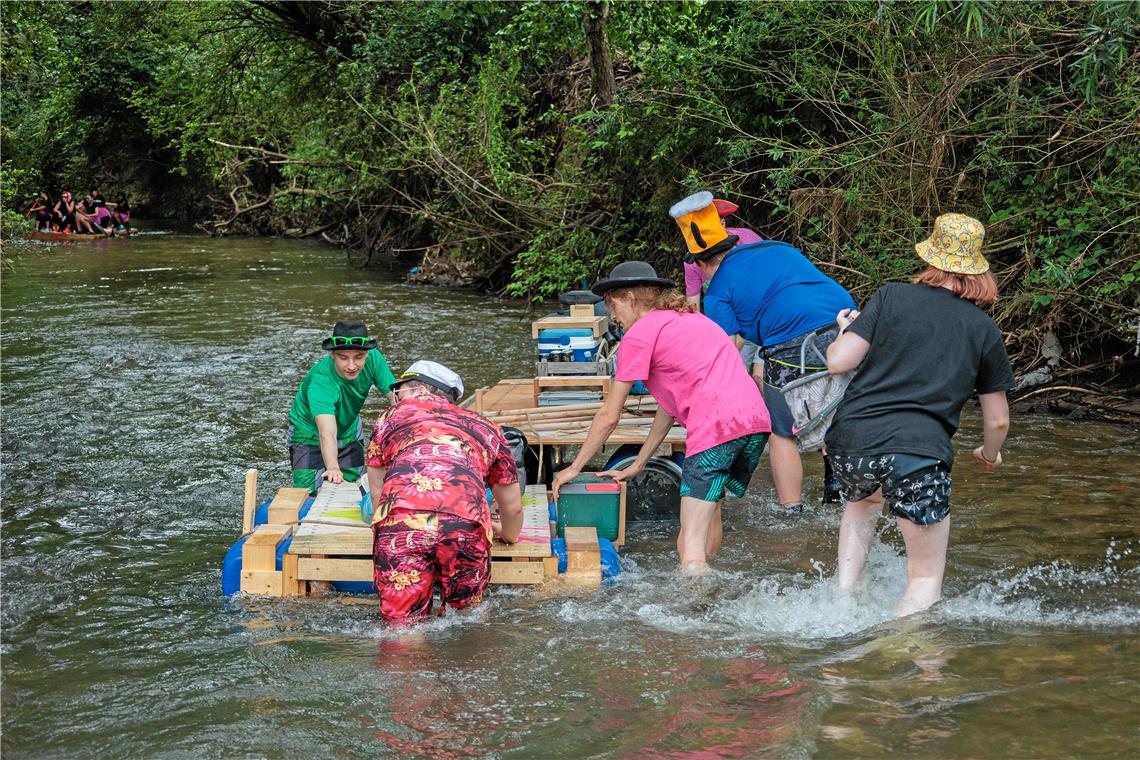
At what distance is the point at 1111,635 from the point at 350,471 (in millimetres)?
4410

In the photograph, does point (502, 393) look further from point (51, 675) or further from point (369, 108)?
point (369, 108)

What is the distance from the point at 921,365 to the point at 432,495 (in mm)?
2137

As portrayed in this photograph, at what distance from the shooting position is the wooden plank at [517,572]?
19.2 ft

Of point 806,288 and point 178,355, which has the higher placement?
point 806,288

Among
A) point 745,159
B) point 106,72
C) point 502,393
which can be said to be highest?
point 106,72

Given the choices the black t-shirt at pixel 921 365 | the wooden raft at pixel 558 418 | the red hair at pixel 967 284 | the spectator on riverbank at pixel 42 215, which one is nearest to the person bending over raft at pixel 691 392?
the black t-shirt at pixel 921 365

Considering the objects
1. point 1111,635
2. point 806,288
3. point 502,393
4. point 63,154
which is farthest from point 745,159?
point 63,154

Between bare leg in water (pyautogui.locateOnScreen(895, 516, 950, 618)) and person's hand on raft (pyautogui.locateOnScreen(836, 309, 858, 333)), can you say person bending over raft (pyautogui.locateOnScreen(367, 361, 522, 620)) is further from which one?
bare leg in water (pyautogui.locateOnScreen(895, 516, 950, 618))

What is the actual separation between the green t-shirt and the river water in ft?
2.92

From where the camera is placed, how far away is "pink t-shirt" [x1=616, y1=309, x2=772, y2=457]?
605cm

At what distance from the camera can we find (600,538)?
22.0ft

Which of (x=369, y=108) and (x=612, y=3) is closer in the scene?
(x=612, y=3)

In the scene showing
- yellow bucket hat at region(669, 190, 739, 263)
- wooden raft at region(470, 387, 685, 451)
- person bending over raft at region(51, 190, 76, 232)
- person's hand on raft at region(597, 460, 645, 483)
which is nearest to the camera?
person's hand on raft at region(597, 460, 645, 483)

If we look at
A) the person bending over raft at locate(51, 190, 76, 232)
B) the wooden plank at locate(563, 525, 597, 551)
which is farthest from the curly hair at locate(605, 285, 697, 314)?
the person bending over raft at locate(51, 190, 76, 232)
